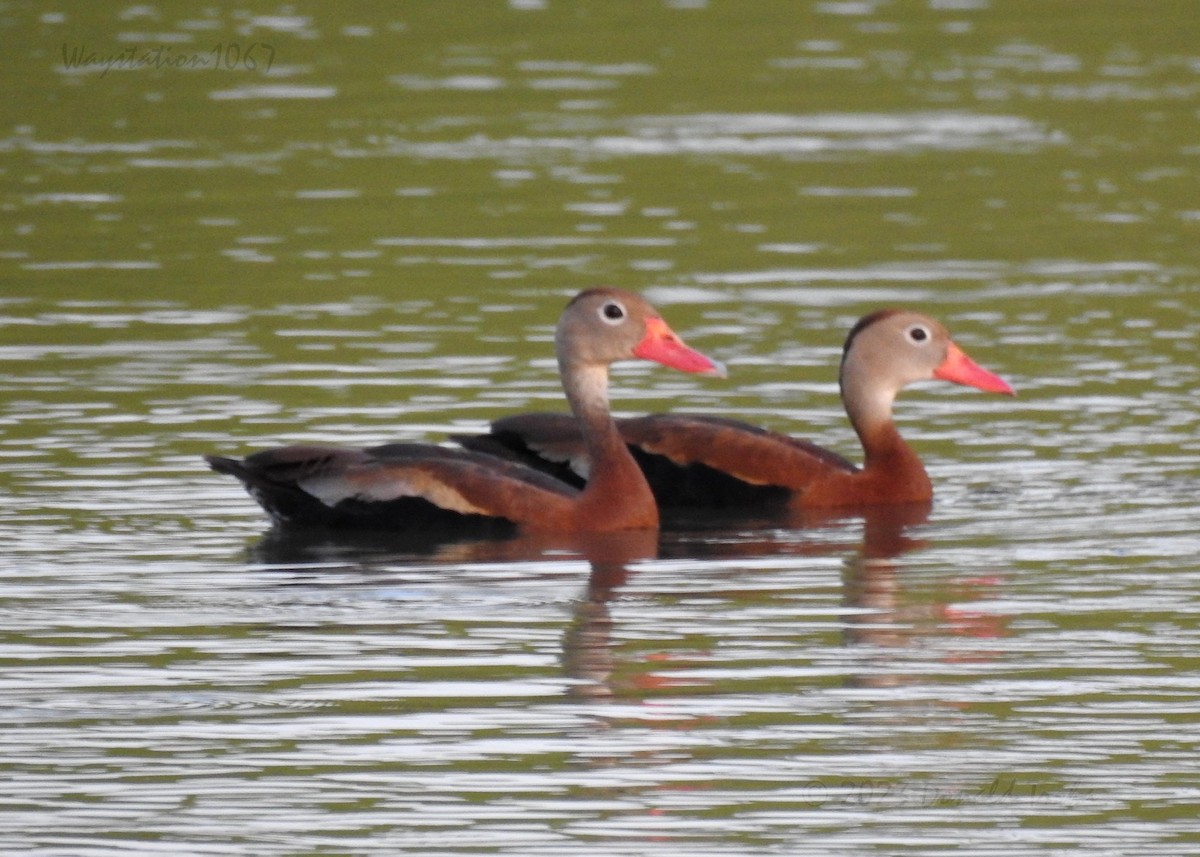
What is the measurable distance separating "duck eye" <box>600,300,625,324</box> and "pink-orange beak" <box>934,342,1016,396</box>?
1.84 meters

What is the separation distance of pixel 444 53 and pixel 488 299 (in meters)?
11.8

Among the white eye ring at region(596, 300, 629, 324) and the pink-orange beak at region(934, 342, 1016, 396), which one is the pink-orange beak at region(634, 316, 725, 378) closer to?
the white eye ring at region(596, 300, 629, 324)

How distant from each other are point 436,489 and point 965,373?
3133 mm

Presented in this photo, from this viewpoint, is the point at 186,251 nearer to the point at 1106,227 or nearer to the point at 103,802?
the point at 1106,227

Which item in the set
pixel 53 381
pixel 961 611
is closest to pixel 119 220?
pixel 53 381

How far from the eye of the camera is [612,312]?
13.6 metres

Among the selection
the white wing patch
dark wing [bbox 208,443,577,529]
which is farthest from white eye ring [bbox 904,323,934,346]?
the white wing patch

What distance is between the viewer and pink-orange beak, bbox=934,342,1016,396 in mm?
14609

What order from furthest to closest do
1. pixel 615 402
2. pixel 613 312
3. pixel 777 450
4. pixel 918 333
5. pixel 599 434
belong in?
pixel 615 402
pixel 918 333
pixel 777 450
pixel 613 312
pixel 599 434

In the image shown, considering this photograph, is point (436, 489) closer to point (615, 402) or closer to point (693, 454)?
point (693, 454)

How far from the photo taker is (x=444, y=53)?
30.0 meters

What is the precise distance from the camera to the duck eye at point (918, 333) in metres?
14.6

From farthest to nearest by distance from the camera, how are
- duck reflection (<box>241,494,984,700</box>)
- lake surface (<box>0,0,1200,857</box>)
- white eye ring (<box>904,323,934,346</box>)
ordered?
white eye ring (<box>904,323,934,346</box>)
duck reflection (<box>241,494,984,700</box>)
lake surface (<box>0,0,1200,857</box>)

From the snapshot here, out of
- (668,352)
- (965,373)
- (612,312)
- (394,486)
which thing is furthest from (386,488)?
(965,373)
